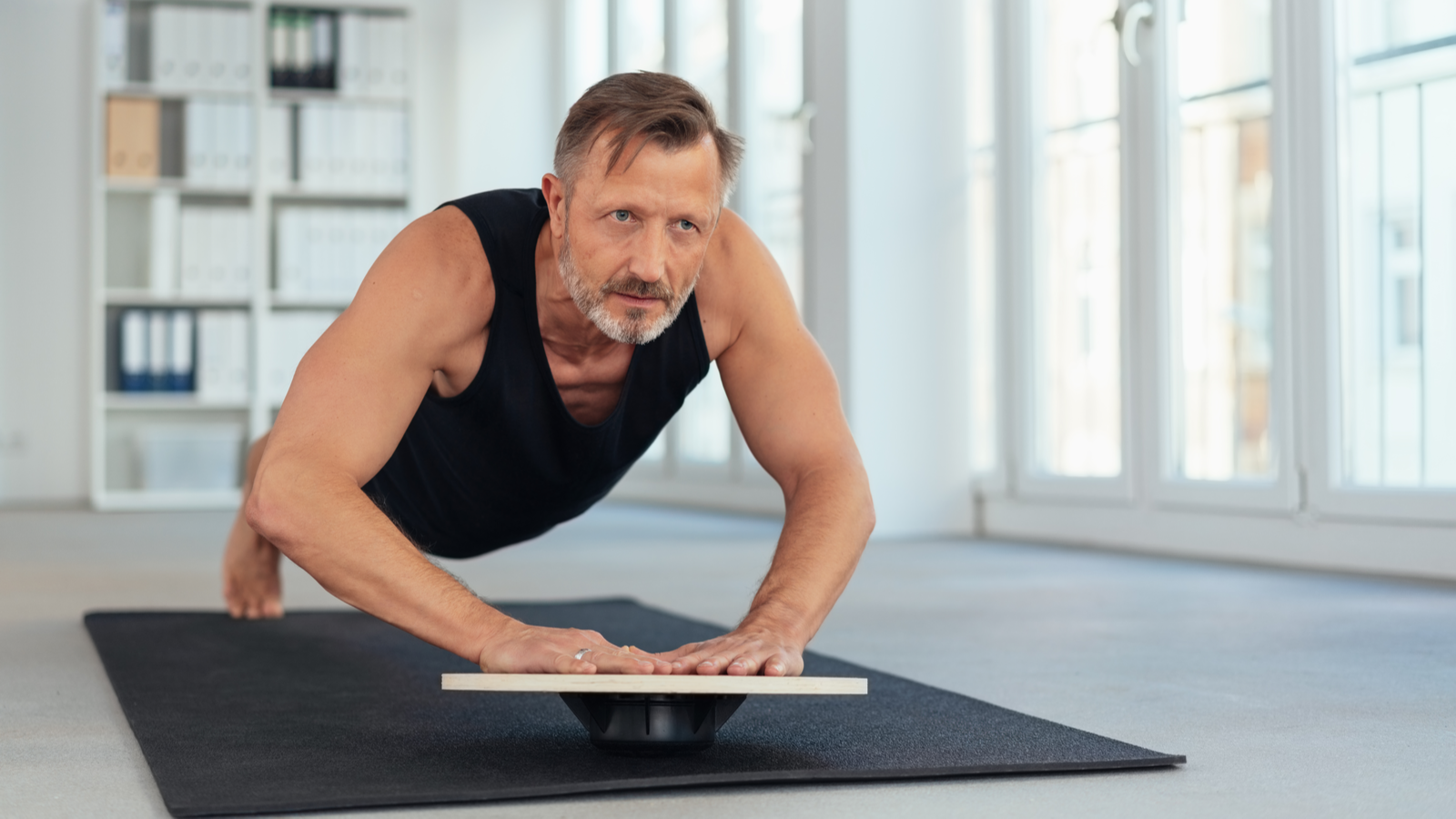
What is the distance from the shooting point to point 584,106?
1.33 m

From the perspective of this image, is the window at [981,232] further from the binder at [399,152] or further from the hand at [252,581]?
the binder at [399,152]

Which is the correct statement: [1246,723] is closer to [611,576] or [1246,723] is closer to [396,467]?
[396,467]

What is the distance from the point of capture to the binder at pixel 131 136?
542 centimetres

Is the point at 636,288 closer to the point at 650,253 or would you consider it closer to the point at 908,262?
the point at 650,253

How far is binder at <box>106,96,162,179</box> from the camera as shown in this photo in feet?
17.8

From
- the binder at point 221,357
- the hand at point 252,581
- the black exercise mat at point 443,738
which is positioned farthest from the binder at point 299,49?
the black exercise mat at point 443,738

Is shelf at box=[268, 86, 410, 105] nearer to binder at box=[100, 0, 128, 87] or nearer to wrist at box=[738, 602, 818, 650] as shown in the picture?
binder at box=[100, 0, 128, 87]

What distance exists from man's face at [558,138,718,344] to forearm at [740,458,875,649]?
8.7 inches

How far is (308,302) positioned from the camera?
18.4ft

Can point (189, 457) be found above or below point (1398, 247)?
below

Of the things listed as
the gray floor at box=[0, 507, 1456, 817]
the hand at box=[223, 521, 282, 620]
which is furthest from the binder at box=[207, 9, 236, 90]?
the hand at box=[223, 521, 282, 620]

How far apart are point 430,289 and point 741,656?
478 mm

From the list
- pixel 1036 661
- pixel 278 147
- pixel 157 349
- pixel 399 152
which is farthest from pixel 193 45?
pixel 1036 661

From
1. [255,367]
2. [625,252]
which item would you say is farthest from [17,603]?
[255,367]
